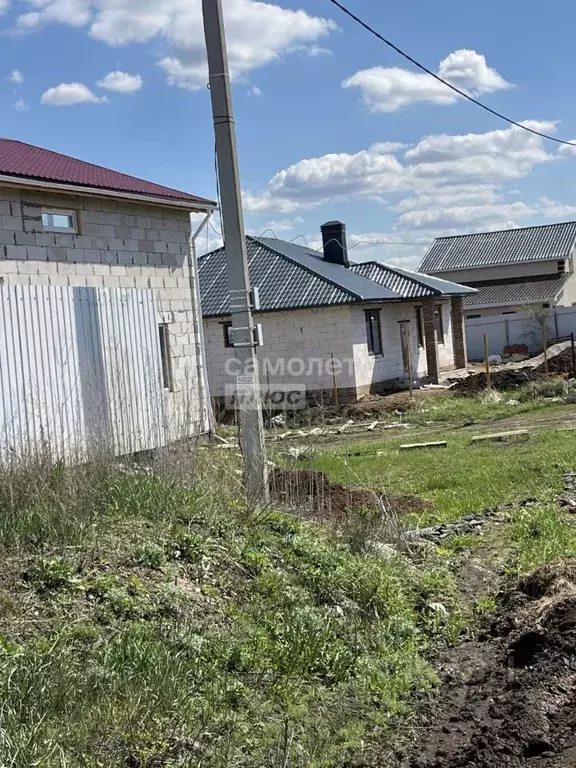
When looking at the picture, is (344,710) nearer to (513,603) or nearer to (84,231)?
(513,603)

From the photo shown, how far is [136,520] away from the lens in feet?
22.0

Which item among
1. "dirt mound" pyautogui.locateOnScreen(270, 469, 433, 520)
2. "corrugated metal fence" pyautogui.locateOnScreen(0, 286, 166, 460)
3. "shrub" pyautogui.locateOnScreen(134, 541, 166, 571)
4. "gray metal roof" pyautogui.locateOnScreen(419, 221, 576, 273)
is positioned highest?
"gray metal roof" pyautogui.locateOnScreen(419, 221, 576, 273)

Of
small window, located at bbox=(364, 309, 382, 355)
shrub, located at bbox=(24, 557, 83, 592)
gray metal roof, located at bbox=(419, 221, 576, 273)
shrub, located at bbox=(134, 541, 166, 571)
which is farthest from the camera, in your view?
gray metal roof, located at bbox=(419, 221, 576, 273)

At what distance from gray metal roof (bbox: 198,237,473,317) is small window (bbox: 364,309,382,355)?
0.74m

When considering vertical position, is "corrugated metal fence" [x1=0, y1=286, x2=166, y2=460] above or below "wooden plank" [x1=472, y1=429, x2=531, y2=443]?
above

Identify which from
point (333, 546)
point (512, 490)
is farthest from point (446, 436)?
point (333, 546)

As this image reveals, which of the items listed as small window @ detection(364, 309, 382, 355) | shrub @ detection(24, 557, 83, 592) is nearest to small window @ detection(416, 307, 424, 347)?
small window @ detection(364, 309, 382, 355)

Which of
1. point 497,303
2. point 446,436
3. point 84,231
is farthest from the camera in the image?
point 497,303

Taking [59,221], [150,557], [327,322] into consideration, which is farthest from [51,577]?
[327,322]

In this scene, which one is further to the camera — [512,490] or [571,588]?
[512,490]

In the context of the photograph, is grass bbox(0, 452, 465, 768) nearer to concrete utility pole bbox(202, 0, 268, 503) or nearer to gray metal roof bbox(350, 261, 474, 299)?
concrete utility pole bbox(202, 0, 268, 503)

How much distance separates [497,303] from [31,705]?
4719 cm

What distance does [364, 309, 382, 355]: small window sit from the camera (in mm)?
27312

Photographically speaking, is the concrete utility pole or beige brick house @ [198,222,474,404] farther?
beige brick house @ [198,222,474,404]
